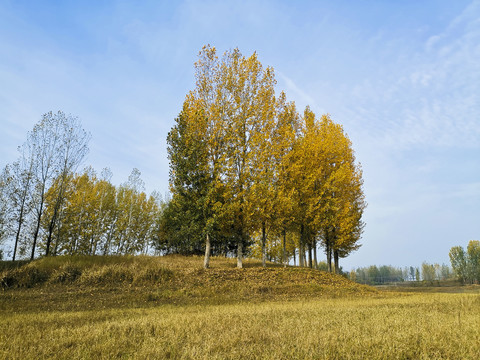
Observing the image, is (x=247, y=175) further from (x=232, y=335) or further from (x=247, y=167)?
(x=232, y=335)

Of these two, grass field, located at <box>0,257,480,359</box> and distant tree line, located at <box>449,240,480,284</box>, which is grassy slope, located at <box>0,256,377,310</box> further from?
distant tree line, located at <box>449,240,480,284</box>

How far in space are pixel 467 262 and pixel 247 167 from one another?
97.3 metres

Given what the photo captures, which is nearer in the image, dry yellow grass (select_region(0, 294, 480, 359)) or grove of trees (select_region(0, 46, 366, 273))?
dry yellow grass (select_region(0, 294, 480, 359))

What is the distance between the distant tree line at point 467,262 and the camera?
262 feet

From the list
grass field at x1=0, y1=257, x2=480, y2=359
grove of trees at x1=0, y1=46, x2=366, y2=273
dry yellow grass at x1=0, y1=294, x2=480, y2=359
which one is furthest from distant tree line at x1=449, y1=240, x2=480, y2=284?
dry yellow grass at x1=0, y1=294, x2=480, y2=359

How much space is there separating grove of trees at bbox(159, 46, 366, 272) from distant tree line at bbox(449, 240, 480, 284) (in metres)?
81.5

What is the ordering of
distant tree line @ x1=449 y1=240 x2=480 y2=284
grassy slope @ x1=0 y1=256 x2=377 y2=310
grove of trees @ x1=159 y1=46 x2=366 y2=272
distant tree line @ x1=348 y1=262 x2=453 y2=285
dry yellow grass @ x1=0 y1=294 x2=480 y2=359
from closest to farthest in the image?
dry yellow grass @ x1=0 y1=294 x2=480 y2=359 < grassy slope @ x1=0 y1=256 x2=377 y2=310 < grove of trees @ x1=159 y1=46 x2=366 y2=272 < distant tree line @ x1=449 y1=240 x2=480 y2=284 < distant tree line @ x1=348 y1=262 x2=453 y2=285

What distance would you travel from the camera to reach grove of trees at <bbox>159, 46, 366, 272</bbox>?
1784 cm

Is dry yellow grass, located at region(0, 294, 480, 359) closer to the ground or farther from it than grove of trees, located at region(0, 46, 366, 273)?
closer to the ground

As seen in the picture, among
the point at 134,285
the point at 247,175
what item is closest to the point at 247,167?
the point at 247,175

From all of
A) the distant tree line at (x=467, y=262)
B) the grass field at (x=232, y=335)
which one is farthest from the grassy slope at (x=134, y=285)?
the distant tree line at (x=467, y=262)

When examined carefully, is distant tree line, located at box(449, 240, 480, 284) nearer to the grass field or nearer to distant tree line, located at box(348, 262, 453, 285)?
distant tree line, located at box(348, 262, 453, 285)

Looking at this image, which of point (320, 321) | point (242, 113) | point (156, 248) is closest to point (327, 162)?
point (242, 113)

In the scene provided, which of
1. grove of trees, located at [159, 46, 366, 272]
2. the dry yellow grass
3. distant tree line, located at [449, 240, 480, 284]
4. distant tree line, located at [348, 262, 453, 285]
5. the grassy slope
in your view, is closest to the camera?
the dry yellow grass
